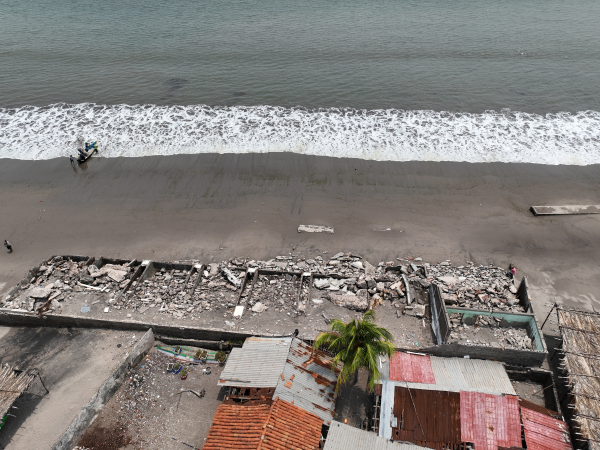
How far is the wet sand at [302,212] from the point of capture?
25422 millimetres

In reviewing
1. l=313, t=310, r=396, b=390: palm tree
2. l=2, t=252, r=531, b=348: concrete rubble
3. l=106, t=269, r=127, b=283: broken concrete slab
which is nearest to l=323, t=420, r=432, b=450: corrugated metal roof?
l=313, t=310, r=396, b=390: palm tree

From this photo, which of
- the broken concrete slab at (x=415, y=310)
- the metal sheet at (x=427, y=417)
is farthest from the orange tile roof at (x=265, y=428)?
the broken concrete slab at (x=415, y=310)

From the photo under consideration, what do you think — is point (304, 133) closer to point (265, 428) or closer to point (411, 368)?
point (411, 368)

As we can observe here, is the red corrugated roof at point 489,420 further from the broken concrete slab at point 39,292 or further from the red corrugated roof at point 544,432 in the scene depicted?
the broken concrete slab at point 39,292

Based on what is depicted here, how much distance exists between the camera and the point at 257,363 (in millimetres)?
16578

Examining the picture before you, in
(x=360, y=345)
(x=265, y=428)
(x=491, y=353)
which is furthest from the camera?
(x=491, y=353)

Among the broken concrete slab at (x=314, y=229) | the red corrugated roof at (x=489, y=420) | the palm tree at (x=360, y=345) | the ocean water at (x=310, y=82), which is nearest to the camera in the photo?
the red corrugated roof at (x=489, y=420)

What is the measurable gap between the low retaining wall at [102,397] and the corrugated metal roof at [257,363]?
5.22 meters

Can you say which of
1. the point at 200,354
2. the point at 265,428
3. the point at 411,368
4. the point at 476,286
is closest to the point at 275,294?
the point at 200,354

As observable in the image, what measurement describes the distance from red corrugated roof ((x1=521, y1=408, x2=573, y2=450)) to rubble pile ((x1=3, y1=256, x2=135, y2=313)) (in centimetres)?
2306

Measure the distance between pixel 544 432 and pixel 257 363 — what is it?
12.8 m

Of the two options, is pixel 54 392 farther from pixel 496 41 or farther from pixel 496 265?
pixel 496 41

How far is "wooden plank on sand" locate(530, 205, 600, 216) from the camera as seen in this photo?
92.9 ft

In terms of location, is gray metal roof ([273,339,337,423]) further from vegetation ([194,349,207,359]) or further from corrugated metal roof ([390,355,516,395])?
vegetation ([194,349,207,359])
